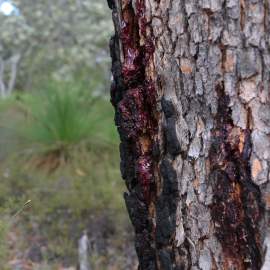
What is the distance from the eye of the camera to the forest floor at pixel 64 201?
507 centimetres

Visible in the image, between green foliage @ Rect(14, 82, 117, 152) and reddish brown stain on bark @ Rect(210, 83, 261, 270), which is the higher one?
green foliage @ Rect(14, 82, 117, 152)

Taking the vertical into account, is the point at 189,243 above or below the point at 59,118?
below

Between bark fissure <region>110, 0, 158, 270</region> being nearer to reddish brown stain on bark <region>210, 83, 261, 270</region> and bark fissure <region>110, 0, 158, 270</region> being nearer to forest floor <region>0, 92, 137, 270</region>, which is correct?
reddish brown stain on bark <region>210, 83, 261, 270</region>

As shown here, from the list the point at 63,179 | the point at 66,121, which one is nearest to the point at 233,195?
the point at 63,179

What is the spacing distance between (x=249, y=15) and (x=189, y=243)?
1.99 feet

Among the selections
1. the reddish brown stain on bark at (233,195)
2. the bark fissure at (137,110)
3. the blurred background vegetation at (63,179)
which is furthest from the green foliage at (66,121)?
the reddish brown stain on bark at (233,195)

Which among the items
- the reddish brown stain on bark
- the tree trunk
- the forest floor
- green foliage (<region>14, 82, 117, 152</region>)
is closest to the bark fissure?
the tree trunk

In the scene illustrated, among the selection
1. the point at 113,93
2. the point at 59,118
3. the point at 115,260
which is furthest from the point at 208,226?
the point at 59,118

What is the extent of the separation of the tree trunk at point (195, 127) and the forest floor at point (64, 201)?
2.93 m

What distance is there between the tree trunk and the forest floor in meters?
2.93

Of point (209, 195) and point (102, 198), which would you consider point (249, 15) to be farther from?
point (102, 198)

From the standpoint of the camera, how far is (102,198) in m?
5.92

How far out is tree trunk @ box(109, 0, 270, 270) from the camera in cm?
149

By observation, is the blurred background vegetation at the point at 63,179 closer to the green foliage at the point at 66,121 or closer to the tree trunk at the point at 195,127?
the green foliage at the point at 66,121
